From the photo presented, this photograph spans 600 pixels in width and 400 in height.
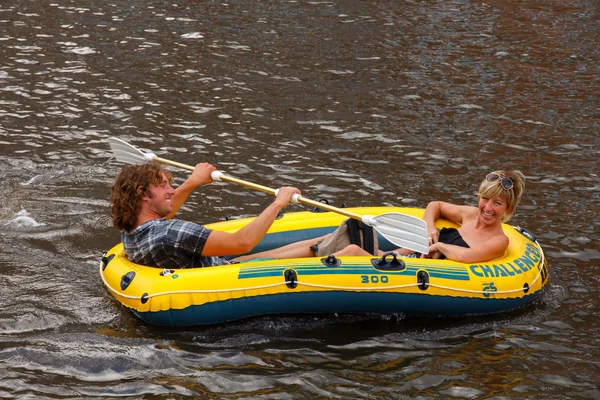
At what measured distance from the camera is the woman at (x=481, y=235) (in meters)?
6.40

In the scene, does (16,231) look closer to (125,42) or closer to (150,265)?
(150,265)

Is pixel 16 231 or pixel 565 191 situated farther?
pixel 565 191

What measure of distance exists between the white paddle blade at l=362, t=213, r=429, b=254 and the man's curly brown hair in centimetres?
161

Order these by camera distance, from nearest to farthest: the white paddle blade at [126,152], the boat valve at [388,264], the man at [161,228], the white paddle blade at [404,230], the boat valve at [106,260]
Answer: the man at [161,228], the boat valve at [388,264], the white paddle blade at [404,230], the boat valve at [106,260], the white paddle blade at [126,152]

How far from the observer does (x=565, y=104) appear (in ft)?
38.4

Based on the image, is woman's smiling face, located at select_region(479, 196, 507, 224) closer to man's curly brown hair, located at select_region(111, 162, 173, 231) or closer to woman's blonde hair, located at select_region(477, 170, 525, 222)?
woman's blonde hair, located at select_region(477, 170, 525, 222)

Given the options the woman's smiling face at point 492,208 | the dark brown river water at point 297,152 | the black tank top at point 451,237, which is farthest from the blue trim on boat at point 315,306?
the woman's smiling face at point 492,208

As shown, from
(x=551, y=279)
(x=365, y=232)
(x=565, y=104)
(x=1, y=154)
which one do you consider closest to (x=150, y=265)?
(x=365, y=232)

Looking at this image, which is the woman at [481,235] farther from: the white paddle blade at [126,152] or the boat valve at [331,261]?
the white paddle blade at [126,152]

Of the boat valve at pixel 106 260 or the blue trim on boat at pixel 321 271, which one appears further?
the boat valve at pixel 106 260

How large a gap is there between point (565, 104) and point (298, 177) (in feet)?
14.9

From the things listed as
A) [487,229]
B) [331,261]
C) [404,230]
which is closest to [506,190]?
[487,229]

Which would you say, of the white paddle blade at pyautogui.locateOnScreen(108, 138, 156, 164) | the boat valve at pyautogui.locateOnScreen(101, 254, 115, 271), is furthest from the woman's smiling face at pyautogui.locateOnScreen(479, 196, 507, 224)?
the white paddle blade at pyautogui.locateOnScreen(108, 138, 156, 164)

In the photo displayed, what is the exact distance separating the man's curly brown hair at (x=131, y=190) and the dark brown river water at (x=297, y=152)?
0.81 m
